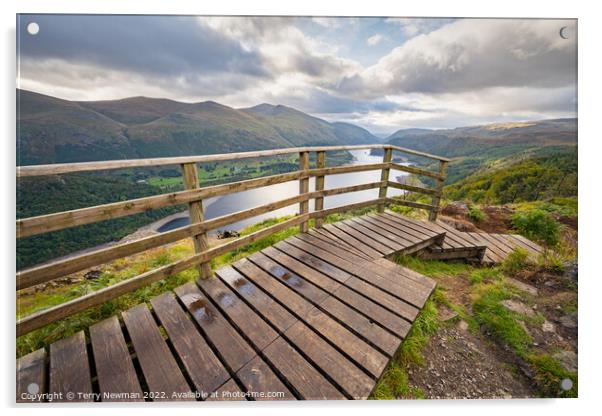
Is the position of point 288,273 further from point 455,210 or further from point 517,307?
point 455,210

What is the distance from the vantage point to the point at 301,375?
1.63m

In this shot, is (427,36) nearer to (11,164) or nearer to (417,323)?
(417,323)

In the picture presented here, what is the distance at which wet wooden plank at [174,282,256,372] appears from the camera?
5.75ft

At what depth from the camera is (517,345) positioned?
2.08 m

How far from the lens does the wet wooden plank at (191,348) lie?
1.61 metres

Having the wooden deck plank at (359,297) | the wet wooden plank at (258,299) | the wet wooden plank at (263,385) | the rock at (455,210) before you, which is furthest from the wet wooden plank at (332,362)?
the rock at (455,210)

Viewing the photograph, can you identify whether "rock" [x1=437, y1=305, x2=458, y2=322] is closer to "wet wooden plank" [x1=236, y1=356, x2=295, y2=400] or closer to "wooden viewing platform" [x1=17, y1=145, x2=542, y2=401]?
"wooden viewing platform" [x1=17, y1=145, x2=542, y2=401]

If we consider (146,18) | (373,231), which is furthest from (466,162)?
(146,18)

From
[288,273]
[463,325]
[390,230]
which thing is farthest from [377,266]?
[390,230]

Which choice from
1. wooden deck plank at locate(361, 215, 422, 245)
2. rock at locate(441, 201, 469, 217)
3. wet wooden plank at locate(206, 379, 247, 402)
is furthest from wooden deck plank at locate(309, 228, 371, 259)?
rock at locate(441, 201, 469, 217)

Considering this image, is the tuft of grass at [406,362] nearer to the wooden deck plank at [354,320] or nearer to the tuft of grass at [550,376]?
the wooden deck plank at [354,320]

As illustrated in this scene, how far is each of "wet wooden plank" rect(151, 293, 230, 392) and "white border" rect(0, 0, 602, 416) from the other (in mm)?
932

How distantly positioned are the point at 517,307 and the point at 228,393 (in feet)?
10.0
